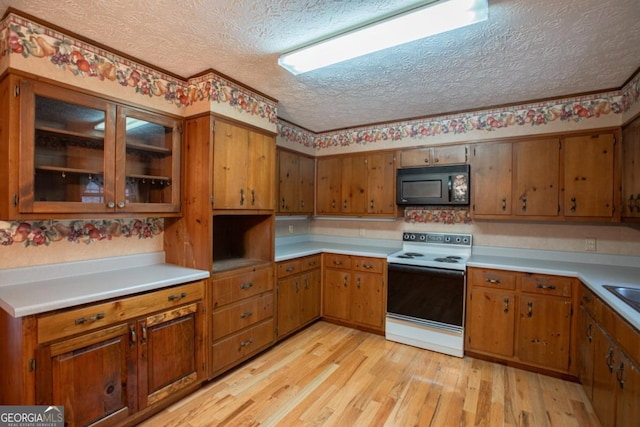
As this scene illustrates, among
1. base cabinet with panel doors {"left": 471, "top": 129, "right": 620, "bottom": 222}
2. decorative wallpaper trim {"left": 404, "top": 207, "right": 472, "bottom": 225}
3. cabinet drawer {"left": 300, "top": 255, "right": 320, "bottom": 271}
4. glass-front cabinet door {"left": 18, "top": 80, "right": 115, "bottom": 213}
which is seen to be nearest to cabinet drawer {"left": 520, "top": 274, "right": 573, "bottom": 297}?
base cabinet with panel doors {"left": 471, "top": 129, "right": 620, "bottom": 222}

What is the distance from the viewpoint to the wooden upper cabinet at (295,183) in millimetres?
3504

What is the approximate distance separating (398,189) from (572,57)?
5.94ft

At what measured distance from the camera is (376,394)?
2254 millimetres

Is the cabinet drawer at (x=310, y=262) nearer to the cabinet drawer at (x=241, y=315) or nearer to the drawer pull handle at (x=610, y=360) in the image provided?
the cabinet drawer at (x=241, y=315)

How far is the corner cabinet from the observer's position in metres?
1.61

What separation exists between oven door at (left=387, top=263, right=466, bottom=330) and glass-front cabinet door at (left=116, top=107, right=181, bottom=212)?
2.24m

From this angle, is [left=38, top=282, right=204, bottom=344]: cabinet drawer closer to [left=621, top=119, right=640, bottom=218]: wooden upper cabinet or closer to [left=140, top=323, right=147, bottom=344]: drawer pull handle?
[left=140, top=323, right=147, bottom=344]: drawer pull handle

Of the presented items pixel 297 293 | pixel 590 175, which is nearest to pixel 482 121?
pixel 590 175

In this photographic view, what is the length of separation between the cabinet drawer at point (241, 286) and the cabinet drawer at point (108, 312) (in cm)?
18

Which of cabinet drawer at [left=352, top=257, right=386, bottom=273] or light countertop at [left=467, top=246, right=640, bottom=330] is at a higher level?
light countertop at [left=467, top=246, right=640, bottom=330]

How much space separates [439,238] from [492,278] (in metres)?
0.78

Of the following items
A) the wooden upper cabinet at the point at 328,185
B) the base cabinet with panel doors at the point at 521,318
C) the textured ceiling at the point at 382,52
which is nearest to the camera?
the textured ceiling at the point at 382,52

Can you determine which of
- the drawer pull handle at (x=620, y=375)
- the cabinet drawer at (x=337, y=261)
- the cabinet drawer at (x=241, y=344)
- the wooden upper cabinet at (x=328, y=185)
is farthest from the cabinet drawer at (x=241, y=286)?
the drawer pull handle at (x=620, y=375)

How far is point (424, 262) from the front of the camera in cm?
294
